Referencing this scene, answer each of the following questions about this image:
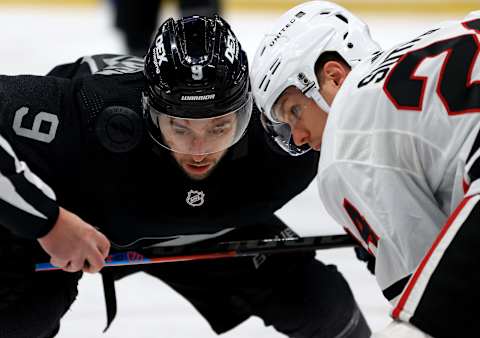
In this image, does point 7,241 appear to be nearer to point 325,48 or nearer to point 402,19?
point 325,48

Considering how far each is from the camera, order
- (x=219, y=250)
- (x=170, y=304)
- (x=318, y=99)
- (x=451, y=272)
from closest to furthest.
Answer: (x=451, y=272) < (x=318, y=99) < (x=219, y=250) < (x=170, y=304)

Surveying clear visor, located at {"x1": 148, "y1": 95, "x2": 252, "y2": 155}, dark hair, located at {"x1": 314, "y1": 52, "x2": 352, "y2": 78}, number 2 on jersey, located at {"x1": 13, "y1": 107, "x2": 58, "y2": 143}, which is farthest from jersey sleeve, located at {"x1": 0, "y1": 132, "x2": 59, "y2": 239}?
dark hair, located at {"x1": 314, "y1": 52, "x2": 352, "y2": 78}

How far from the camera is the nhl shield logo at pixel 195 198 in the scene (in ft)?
5.96

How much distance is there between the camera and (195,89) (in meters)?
1.72

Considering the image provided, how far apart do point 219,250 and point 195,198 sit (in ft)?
0.59

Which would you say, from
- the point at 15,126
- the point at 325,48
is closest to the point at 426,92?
the point at 325,48

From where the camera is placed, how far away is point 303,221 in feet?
8.59

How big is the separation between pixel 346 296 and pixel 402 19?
332 centimetres

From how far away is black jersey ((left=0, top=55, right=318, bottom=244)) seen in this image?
5.71ft

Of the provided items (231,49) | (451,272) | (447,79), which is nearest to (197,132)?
(231,49)

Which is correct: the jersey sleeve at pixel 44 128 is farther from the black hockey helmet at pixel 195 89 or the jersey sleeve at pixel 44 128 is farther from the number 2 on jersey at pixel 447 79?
the number 2 on jersey at pixel 447 79

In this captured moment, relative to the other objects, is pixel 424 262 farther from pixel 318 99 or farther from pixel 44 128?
pixel 44 128

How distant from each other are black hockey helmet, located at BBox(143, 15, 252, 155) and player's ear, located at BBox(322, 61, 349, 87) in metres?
0.16

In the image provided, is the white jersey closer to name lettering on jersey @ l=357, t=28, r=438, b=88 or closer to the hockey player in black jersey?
name lettering on jersey @ l=357, t=28, r=438, b=88
